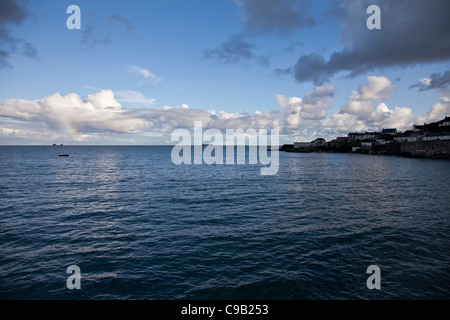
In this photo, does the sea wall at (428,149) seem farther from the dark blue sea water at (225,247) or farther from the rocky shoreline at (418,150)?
the dark blue sea water at (225,247)

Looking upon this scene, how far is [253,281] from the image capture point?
14.3 metres

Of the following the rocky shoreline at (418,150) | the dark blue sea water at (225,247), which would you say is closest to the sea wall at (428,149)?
the rocky shoreline at (418,150)

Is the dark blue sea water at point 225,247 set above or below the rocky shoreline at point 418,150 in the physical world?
below

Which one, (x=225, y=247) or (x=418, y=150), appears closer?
(x=225, y=247)

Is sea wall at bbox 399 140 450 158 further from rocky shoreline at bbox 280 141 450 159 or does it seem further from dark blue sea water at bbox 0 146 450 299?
dark blue sea water at bbox 0 146 450 299

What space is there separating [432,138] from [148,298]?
170 m

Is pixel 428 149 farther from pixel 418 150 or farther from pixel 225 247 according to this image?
pixel 225 247

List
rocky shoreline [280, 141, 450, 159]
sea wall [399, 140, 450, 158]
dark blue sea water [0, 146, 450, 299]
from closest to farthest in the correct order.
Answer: dark blue sea water [0, 146, 450, 299] → sea wall [399, 140, 450, 158] → rocky shoreline [280, 141, 450, 159]

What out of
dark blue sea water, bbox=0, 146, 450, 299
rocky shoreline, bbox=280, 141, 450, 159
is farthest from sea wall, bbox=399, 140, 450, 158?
dark blue sea water, bbox=0, 146, 450, 299

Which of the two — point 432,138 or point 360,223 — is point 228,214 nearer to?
point 360,223

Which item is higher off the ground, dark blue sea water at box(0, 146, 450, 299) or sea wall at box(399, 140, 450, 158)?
sea wall at box(399, 140, 450, 158)

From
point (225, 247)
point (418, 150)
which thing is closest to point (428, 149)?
point (418, 150)

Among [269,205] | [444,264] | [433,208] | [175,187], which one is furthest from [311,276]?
[175,187]

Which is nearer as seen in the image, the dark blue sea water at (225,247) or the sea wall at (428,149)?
the dark blue sea water at (225,247)
